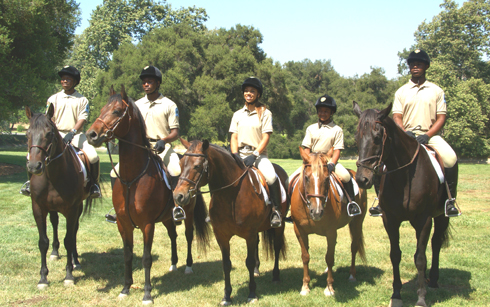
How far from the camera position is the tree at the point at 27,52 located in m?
17.1

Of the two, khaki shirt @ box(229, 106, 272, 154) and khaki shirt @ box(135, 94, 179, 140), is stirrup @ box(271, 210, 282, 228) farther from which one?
khaki shirt @ box(135, 94, 179, 140)

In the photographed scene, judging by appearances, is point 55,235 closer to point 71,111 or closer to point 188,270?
point 71,111

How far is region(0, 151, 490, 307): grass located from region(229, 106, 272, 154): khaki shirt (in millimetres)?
2576

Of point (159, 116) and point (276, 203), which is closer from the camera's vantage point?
point (276, 203)

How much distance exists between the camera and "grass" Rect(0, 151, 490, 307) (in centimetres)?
592

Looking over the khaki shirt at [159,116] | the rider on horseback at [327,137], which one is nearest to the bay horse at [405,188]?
the rider on horseback at [327,137]

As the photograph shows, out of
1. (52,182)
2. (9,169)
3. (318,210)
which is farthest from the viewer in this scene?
(9,169)

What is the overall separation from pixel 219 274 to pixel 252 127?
9.94ft

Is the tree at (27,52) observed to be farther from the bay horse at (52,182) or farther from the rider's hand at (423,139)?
the rider's hand at (423,139)

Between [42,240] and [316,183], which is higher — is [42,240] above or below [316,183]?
below

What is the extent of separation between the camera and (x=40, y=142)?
5809 millimetres

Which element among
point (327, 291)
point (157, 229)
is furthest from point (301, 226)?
point (157, 229)

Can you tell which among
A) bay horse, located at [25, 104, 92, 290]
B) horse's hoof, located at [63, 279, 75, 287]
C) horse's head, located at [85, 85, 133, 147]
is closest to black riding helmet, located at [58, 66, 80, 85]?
bay horse, located at [25, 104, 92, 290]

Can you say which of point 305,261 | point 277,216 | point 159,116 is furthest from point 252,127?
point 305,261
